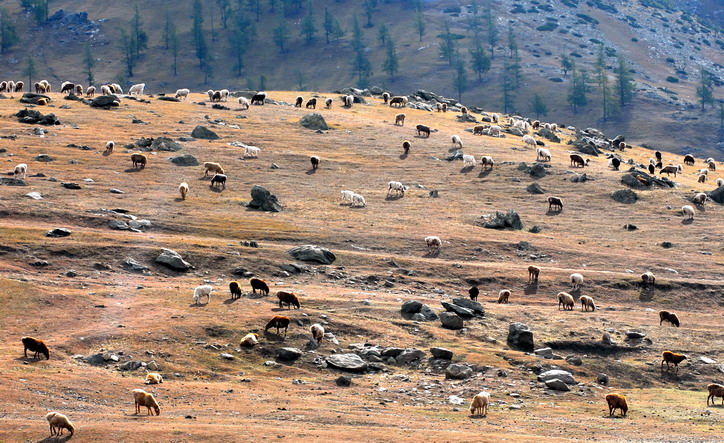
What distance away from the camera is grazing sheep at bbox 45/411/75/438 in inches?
909

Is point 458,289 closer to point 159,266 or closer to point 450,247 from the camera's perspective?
point 450,247

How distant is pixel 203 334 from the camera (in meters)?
35.0

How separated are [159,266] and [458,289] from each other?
16620mm

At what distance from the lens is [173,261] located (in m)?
45.6

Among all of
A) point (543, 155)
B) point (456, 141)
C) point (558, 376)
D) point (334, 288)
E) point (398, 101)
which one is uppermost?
point (398, 101)

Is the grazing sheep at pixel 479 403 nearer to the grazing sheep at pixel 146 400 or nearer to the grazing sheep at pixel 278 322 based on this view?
the grazing sheep at pixel 278 322

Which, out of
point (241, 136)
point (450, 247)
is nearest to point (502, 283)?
point (450, 247)

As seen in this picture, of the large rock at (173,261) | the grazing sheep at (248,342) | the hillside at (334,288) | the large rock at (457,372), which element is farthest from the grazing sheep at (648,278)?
the large rock at (173,261)

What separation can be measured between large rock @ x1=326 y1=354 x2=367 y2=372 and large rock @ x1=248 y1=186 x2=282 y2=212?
25938mm

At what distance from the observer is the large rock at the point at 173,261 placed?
4553cm

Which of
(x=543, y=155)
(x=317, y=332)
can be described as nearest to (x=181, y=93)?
(x=543, y=155)

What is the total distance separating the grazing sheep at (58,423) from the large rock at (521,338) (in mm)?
21453

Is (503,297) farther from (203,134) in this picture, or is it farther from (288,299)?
(203,134)

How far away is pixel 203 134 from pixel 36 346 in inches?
1895
